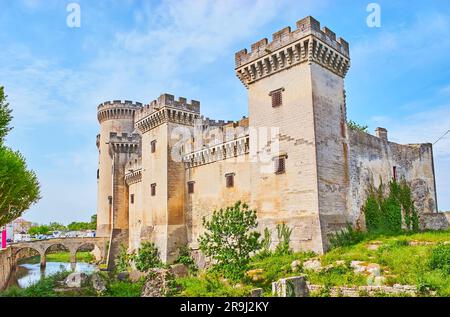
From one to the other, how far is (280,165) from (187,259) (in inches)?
388

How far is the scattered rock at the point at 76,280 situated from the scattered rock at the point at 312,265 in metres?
10.2

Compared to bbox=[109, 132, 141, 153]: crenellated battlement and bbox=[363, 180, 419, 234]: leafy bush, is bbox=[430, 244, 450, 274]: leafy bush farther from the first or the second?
bbox=[109, 132, 141, 153]: crenellated battlement

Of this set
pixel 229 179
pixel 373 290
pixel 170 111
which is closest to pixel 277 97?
pixel 229 179

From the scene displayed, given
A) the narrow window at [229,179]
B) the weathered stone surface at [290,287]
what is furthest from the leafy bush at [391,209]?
the weathered stone surface at [290,287]

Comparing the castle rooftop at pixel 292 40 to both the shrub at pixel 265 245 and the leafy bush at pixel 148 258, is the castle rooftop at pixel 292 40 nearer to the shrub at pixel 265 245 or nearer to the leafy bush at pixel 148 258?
the shrub at pixel 265 245

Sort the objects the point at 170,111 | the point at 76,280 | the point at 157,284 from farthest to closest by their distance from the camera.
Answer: the point at 170,111
the point at 76,280
the point at 157,284

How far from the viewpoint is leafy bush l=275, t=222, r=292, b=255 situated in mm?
17172

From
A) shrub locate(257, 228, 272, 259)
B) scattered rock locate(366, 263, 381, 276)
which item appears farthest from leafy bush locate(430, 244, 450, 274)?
shrub locate(257, 228, 272, 259)

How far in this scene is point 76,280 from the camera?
1758cm

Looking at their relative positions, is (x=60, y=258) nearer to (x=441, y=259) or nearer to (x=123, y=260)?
(x=123, y=260)

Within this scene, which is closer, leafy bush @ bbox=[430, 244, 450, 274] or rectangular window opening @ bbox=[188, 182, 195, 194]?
leafy bush @ bbox=[430, 244, 450, 274]

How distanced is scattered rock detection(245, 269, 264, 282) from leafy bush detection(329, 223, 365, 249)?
11.4 ft

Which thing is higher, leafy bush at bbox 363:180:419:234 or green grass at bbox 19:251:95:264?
leafy bush at bbox 363:180:419:234

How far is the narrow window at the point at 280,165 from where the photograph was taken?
1817 cm
